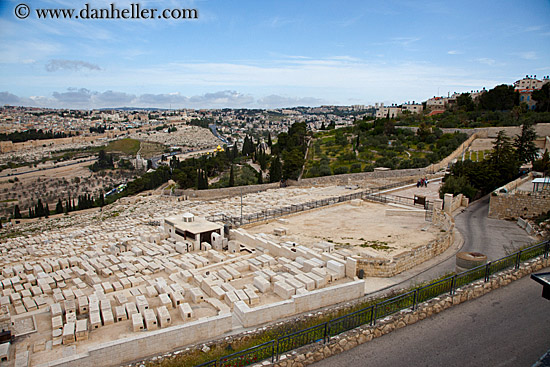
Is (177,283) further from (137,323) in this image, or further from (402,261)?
(402,261)

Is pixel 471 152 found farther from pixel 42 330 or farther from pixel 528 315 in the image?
pixel 42 330

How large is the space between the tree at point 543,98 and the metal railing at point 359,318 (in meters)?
48.1

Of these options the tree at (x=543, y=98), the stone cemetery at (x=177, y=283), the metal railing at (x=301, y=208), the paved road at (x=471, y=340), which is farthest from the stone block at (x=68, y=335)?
the tree at (x=543, y=98)

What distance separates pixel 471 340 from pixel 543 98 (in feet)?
174

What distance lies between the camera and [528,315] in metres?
6.54

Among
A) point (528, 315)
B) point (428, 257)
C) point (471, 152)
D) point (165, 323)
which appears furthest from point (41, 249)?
point (471, 152)

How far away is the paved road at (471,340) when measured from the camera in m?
5.41

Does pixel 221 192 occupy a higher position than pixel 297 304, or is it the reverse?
pixel 297 304

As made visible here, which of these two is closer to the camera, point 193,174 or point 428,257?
point 428,257

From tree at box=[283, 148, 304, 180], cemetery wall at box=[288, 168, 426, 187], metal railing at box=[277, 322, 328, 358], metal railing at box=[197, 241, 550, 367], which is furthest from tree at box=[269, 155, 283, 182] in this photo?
metal railing at box=[277, 322, 328, 358]

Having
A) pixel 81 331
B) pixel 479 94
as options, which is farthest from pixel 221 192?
pixel 479 94

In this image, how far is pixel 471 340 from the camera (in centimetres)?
589

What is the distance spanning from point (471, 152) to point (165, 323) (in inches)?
1462

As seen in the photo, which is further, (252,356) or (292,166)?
(292,166)
